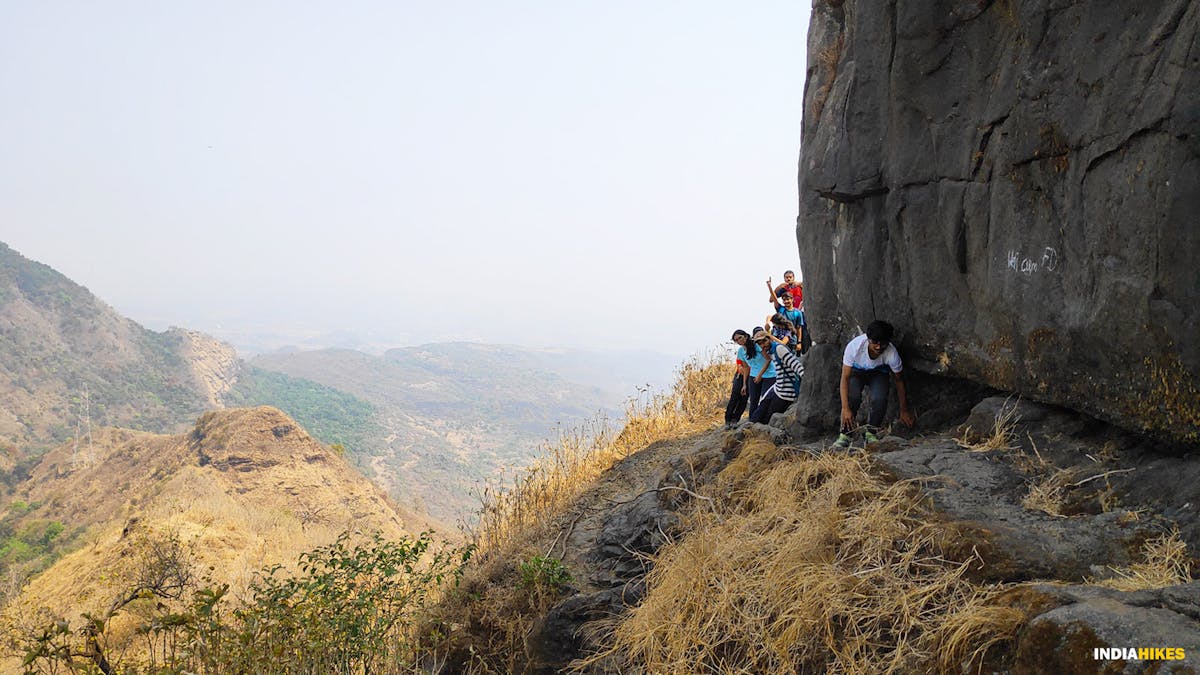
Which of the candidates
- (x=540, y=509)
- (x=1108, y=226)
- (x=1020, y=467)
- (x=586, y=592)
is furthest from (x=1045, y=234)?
(x=540, y=509)

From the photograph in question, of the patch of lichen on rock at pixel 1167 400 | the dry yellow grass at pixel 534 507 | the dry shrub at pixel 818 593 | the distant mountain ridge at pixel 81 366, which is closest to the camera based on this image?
the dry shrub at pixel 818 593

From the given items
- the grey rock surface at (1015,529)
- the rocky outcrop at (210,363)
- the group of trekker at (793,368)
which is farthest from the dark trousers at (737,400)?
the rocky outcrop at (210,363)

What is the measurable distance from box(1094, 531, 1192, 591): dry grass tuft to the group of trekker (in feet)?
8.23

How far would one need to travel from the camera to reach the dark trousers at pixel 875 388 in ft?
23.6

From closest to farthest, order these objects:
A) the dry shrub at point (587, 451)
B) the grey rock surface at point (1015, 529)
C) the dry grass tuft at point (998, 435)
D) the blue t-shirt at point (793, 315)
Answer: the grey rock surface at point (1015, 529)
the dry grass tuft at point (998, 435)
the dry shrub at point (587, 451)
the blue t-shirt at point (793, 315)

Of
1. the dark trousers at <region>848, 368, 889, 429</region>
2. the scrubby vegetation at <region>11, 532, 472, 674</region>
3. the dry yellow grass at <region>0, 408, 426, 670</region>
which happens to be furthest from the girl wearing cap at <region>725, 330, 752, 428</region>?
the dry yellow grass at <region>0, 408, 426, 670</region>

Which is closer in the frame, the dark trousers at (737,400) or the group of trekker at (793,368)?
the group of trekker at (793,368)

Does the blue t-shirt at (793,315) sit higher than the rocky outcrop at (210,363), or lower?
higher

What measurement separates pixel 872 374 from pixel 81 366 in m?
85.8

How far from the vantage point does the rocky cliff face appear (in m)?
4.48

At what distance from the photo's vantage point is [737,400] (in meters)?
10.4

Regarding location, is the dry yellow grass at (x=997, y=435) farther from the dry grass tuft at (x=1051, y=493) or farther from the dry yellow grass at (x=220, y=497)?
the dry yellow grass at (x=220, y=497)

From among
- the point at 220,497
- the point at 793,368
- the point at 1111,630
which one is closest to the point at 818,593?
the point at 1111,630

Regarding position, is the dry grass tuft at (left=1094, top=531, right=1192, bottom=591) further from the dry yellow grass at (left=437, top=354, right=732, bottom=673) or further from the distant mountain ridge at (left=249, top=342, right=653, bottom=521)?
the distant mountain ridge at (left=249, top=342, right=653, bottom=521)
